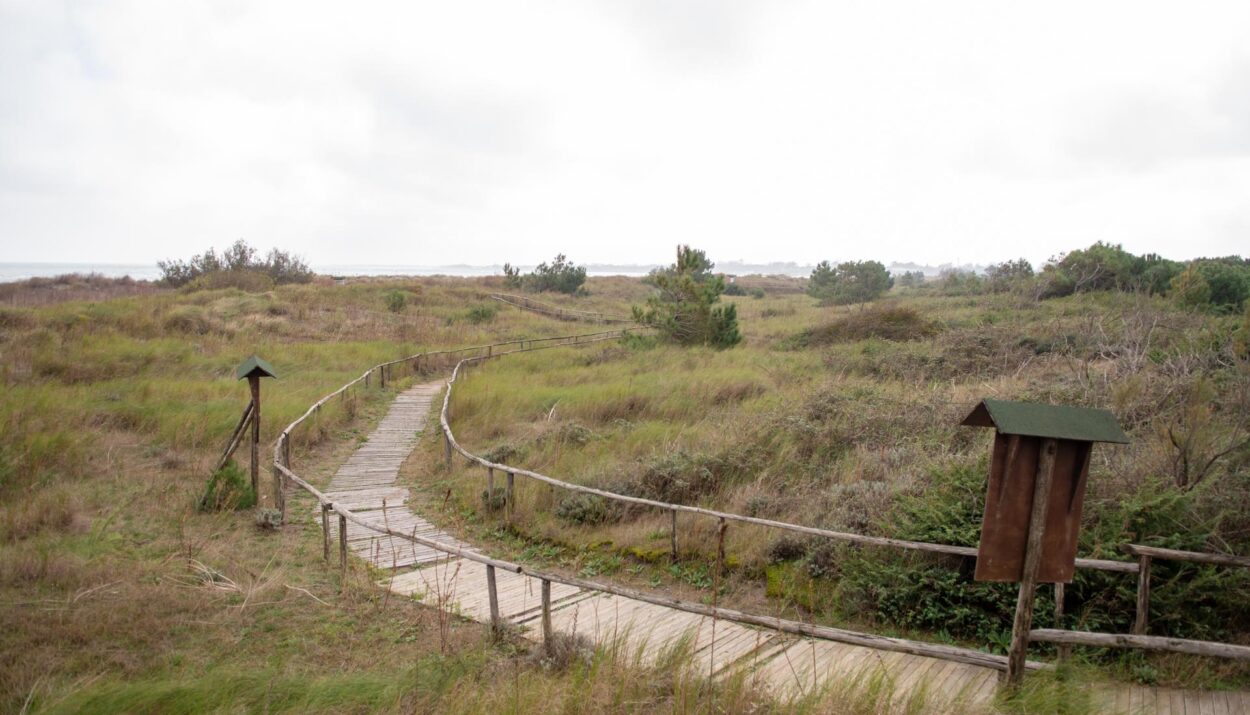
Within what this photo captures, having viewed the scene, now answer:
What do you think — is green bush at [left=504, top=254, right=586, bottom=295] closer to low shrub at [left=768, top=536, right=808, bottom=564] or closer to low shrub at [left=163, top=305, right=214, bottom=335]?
low shrub at [left=163, top=305, right=214, bottom=335]

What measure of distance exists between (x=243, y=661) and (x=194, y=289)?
45209 mm

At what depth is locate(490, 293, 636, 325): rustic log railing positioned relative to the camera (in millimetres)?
45562

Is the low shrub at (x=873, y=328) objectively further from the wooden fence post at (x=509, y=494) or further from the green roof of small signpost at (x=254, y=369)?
the green roof of small signpost at (x=254, y=369)

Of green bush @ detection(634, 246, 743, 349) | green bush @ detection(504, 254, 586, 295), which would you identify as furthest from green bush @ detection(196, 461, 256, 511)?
green bush @ detection(504, 254, 586, 295)

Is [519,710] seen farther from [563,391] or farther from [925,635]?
[563,391]

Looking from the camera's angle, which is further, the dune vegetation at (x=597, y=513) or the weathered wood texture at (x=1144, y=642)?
the dune vegetation at (x=597, y=513)

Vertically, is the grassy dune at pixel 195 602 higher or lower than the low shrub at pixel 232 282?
lower

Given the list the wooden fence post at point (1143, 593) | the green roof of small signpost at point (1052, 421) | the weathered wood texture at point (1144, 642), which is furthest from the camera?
the wooden fence post at point (1143, 593)

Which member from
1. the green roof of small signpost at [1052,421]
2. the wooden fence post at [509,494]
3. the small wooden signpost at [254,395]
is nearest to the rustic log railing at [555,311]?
the small wooden signpost at [254,395]

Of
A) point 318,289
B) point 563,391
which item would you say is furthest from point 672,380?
point 318,289

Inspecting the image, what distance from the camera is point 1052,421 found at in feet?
11.6

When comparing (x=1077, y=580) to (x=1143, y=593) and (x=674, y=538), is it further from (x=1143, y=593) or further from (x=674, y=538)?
(x=674, y=538)

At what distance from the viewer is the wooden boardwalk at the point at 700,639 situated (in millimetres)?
4418

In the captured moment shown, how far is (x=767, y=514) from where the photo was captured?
8500 mm
